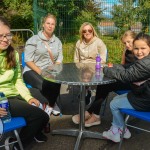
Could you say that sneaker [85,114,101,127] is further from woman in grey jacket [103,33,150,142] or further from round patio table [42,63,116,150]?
woman in grey jacket [103,33,150,142]

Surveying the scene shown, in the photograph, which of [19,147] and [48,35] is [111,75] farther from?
[48,35]

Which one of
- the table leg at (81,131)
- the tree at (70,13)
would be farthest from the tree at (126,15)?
the table leg at (81,131)

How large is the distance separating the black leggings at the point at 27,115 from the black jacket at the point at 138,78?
850mm

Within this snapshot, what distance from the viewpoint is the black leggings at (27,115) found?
293 centimetres

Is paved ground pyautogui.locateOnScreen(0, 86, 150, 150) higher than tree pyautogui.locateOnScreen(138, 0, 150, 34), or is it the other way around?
tree pyautogui.locateOnScreen(138, 0, 150, 34)

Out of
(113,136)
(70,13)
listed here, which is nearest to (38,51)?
(113,136)

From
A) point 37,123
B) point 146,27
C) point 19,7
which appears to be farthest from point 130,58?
point 19,7

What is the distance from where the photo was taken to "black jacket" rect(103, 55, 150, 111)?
2.88m

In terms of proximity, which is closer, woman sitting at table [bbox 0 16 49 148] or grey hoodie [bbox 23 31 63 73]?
woman sitting at table [bbox 0 16 49 148]

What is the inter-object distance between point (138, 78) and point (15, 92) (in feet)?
4.37

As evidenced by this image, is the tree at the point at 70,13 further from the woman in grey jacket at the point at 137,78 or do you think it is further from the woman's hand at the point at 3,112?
the woman's hand at the point at 3,112

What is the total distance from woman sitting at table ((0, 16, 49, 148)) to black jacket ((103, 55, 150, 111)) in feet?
2.90

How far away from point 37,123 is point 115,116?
856 mm

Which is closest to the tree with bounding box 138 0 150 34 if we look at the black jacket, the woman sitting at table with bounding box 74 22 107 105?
the woman sitting at table with bounding box 74 22 107 105
